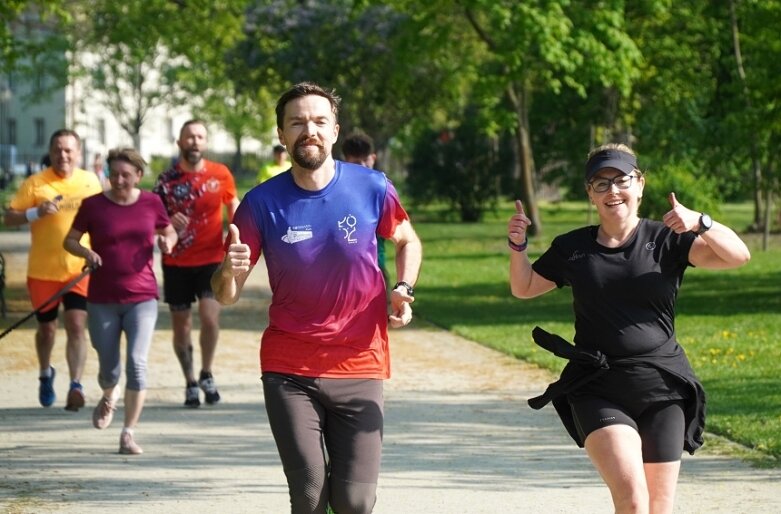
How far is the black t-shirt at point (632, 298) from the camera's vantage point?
5.70 meters

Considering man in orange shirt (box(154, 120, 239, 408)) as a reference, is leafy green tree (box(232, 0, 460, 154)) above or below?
above

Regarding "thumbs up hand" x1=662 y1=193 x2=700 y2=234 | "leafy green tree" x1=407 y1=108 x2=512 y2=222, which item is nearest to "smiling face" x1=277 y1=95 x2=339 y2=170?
"thumbs up hand" x1=662 y1=193 x2=700 y2=234

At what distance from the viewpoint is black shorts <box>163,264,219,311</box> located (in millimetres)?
11281

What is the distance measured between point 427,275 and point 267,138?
191 feet

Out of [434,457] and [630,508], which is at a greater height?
[630,508]

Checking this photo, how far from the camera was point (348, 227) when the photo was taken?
225 inches

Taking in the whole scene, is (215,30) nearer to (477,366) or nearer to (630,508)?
(477,366)

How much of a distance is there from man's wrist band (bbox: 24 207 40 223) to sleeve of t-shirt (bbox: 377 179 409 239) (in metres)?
5.38

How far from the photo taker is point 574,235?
598 cm

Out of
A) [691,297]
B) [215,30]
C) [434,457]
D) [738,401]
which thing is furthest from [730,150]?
[434,457]

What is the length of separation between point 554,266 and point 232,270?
130 cm

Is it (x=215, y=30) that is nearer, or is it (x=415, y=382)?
(x=415, y=382)

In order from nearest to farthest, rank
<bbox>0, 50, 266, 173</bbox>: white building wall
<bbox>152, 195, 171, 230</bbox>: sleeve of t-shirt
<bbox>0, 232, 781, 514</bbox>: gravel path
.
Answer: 1. <bbox>0, 232, 781, 514</bbox>: gravel path
2. <bbox>152, 195, 171, 230</bbox>: sleeve of t-shirt
3. <bbox>0, 50, 266, 173</bbox>: white building wall

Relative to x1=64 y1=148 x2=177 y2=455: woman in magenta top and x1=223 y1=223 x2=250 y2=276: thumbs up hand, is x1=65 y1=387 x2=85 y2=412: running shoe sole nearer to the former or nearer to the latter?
x1=64 y1=148 x2=177 y2=455: woman in magenta top
